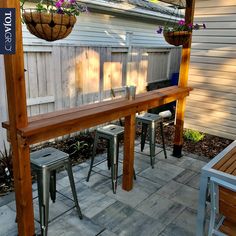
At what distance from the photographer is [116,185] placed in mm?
3127

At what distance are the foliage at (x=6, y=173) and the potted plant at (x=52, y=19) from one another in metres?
2.05

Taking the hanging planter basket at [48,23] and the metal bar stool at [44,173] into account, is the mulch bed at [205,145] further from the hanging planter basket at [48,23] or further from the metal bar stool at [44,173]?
the hanging planter basket at [48,23]

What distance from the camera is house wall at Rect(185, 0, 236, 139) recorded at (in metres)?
4.66

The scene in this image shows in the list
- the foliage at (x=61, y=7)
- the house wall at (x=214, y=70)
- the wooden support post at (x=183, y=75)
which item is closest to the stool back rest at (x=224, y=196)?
the foliage at (x=61, y=7)

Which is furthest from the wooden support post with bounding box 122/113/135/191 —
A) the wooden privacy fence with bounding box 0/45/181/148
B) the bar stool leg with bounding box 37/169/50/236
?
the wooden privacy fence with bounding box 0/45/181/148

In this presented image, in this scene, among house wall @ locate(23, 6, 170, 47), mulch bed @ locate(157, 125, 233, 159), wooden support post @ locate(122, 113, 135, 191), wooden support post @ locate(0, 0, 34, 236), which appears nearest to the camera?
wooden support post @ locate(0, 0, 34, 236)

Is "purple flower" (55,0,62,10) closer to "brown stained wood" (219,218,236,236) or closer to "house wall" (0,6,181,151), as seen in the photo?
"brown stained wood" (219,218,236,236)

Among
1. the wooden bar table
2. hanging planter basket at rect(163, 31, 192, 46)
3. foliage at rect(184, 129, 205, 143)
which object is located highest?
hanging planter basket at rect(163, 31, 192, 46)

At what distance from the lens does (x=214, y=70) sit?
4.93 metres

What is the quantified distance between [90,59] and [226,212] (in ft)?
12.3

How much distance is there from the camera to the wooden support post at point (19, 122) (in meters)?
1.76

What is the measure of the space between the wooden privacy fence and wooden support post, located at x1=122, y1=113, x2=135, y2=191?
71.4 inches

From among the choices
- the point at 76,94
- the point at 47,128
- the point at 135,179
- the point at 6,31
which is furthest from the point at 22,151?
the point at 76,94

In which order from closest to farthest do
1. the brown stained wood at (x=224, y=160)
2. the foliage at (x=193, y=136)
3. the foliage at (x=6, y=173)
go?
the brown stained wood at (x=224, y=160) < the foliage at (x=6, y=173) < the foliage at (x=193, y=136)
